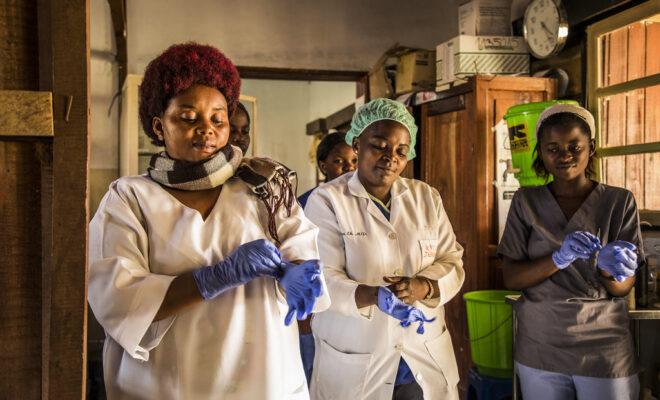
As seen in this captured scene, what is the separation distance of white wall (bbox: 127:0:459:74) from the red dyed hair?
3.40 meters

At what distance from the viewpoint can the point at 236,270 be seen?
125cm

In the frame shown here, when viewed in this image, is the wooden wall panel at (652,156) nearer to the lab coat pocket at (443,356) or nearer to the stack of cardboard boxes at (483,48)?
the stack of cardboard boxes at (483,48)

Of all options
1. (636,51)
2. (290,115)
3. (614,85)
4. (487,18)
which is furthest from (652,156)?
(290,115)

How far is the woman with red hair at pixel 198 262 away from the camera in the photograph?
49.8 inches

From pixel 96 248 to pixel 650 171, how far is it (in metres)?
2.73

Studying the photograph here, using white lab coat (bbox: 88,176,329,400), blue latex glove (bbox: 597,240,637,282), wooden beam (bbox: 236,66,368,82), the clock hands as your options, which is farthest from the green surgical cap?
wooden beam (bbox: 236,66,368,82)

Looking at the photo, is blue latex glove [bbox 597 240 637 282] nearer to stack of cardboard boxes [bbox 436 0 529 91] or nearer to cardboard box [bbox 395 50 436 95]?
stack of cardboard boxes [bbox 436 0 529 91]

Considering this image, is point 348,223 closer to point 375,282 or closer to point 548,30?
point 375,282

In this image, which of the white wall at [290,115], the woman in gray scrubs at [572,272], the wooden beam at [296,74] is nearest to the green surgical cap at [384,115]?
the woman in gray scrubs at [572,272]

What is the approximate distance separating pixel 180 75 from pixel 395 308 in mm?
980

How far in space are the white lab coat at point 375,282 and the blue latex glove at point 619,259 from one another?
0.48 meters

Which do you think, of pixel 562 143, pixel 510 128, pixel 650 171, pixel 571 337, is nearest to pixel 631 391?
pixel 571 337

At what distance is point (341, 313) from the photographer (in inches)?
80.7

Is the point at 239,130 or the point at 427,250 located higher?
the point at 239,130
